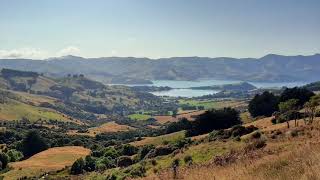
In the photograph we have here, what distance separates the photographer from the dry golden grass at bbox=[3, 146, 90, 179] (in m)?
94.6

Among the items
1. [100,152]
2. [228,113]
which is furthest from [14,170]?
[228,113]

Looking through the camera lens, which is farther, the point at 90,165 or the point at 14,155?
the point at 14,155

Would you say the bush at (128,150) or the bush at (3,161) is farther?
the bush at (3,161)

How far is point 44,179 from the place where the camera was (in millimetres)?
70125

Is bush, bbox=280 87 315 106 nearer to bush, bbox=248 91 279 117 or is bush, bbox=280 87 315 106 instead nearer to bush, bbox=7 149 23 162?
bush, bbox=248 91 279 117

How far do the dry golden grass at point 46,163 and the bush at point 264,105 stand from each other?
152ft

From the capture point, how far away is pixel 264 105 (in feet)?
383

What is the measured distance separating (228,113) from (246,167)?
89.6m

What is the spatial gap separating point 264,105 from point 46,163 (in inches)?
2245

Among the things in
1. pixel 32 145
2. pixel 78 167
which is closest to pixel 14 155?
pixel 32 145

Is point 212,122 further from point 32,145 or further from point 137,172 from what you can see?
point 32,145

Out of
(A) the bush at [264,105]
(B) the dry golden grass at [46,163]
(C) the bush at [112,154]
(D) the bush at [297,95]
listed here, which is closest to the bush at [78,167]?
(C) the bush at [112,154]

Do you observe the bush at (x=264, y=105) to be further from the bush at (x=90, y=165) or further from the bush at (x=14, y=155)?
the bush at (x=14, y=155)

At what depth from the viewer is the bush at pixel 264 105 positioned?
112812mm
